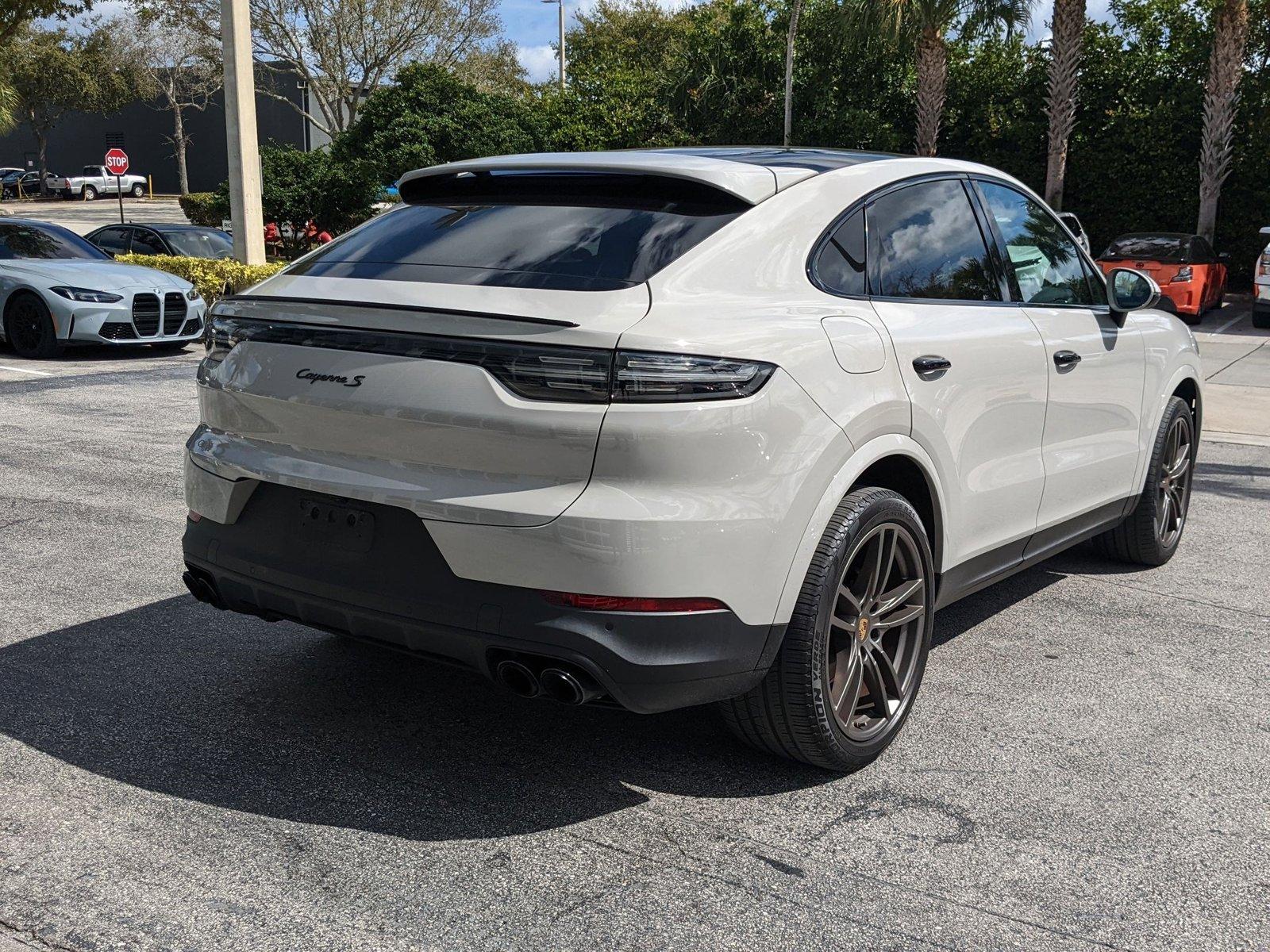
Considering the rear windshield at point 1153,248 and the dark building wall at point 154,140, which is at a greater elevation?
the dark building wall at point 154,140

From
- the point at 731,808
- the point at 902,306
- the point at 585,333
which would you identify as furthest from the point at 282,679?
the point at 902,306

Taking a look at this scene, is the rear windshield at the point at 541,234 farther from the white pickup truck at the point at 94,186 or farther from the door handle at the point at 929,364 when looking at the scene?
the white pickup truck at the point at 94,186

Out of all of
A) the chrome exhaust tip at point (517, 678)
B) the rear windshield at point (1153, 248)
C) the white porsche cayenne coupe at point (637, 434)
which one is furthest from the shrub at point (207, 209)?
the chrome exhaust tip at point (517, 678)

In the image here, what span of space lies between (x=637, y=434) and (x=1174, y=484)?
3.94 m

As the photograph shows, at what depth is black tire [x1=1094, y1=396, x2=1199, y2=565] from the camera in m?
5.51

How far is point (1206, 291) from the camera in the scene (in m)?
20.6

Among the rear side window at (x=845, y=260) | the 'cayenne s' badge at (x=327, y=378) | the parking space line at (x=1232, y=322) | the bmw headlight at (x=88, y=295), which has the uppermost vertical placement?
the rear side window at (x=845, y=260)

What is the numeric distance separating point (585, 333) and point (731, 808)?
133 centimetres

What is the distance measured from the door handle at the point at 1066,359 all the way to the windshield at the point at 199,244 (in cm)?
1588

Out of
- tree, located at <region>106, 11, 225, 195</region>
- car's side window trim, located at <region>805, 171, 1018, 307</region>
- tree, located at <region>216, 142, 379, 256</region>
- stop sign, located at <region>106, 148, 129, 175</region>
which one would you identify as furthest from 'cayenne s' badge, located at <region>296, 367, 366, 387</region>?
tree, located at <region>106, 11, 225, 195</region>

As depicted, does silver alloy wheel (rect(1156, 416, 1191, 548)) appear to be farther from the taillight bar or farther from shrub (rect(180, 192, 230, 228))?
shrub (rect(180, 192, 230, 228))

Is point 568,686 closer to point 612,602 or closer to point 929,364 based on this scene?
point 612,602

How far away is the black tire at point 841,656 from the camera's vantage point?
128 inches

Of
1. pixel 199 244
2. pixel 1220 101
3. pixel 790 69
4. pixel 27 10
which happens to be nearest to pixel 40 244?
pixel 199 244
